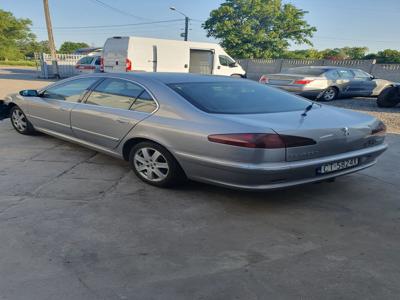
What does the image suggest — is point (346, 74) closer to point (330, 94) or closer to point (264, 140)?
point (330, 94)

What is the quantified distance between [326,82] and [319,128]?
32.0 feet

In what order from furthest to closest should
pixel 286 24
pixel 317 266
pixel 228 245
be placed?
pixel 286 24 < pixel 228 245 < pixel 317 266

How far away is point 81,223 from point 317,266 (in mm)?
2035

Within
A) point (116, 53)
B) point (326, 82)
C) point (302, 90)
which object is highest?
point (116, 53)

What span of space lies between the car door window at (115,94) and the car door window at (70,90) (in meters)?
0.26

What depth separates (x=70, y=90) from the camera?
16.9ft

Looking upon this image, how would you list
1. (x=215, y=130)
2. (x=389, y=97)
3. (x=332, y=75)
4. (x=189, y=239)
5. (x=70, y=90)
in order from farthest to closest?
(x=332, y=75) < (x=389, y=97) < (x=70, y=90) < (x=215, y=130) < (x=189, y=239)

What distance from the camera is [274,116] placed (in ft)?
11.4

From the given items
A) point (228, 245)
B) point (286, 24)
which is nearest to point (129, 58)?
point (228, 245)

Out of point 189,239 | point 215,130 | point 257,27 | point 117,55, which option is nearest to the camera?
point 189,239

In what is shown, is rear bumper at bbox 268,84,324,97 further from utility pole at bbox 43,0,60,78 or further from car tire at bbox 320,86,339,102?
utility pole at bbox 43,0,60,78

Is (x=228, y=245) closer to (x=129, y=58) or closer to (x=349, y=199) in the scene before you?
(x=349, y=199)

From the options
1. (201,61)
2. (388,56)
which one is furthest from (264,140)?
(388,56)

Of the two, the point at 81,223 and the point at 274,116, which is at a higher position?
the point at 274,116
